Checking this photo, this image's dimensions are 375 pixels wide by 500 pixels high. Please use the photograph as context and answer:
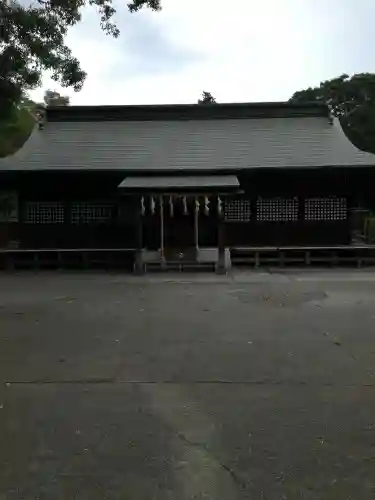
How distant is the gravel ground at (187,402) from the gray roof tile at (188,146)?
8.10 meters

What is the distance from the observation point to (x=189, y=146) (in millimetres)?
18328

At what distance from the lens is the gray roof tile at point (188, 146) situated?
1662 centimetres

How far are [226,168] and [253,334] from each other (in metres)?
9.86

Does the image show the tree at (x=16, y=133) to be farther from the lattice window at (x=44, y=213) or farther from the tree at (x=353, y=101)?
the tree at (x=353, y=101)

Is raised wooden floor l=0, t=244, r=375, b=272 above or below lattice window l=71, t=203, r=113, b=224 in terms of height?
below

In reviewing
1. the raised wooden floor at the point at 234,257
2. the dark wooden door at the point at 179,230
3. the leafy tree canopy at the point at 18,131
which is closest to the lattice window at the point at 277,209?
the raised wooden floor at the point at 234,257

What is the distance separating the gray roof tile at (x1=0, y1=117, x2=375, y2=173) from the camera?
16625 mm

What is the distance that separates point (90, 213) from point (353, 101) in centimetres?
3579

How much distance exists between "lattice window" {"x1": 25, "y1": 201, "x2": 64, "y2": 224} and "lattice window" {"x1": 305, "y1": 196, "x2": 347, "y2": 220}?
7.92 m

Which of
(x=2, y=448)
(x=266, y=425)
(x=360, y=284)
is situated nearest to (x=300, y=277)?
(x=360, y=284)

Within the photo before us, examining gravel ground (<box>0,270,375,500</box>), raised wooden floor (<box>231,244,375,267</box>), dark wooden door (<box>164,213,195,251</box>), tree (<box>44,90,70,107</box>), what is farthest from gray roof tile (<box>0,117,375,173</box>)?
tree (<box>44,90,70,107</box>)

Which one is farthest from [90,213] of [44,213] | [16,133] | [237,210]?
[16,133]

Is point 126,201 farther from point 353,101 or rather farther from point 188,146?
point 353,101

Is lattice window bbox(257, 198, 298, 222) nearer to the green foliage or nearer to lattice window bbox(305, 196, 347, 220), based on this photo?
lattice window bbox(305, 196, 347, 220)
